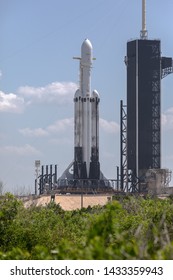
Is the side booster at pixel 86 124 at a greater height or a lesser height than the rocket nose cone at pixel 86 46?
lesser

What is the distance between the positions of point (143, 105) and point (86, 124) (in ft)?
28.0

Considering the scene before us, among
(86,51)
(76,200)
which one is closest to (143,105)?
(86,51)

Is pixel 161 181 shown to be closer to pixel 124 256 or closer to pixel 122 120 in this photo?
pixel 122 120

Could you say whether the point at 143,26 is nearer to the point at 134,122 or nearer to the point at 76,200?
the point at 134,122

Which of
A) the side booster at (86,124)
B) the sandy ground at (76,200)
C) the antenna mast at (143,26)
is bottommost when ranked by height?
the sandy ground at (76,200)

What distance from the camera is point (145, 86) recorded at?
9438 cm

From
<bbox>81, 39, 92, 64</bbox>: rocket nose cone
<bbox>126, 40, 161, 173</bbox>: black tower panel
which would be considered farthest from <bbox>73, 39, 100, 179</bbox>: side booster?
<bbox>126, 40, 161, 173</bbox>: black tower panel

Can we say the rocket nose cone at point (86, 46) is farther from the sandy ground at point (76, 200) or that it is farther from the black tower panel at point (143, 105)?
the sandy ground at point (76, 200)

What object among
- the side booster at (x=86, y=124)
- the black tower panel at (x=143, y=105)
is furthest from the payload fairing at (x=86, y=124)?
the black tower panel at (x=143, y=105)

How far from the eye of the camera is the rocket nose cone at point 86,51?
94.0m

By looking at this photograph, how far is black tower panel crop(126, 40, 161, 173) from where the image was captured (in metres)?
94.4

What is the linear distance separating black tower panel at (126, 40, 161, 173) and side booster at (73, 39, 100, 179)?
4970 millimetres

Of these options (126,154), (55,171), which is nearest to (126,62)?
(126,154)

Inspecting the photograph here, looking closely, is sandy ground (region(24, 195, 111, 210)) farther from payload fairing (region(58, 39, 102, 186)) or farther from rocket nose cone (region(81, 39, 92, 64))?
rocket nose cone (region(81, 39, 92, 64))
